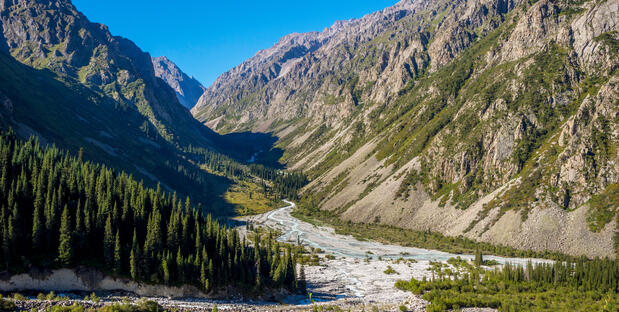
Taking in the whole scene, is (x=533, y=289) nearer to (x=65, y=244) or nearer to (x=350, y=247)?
(x=350, y=247)

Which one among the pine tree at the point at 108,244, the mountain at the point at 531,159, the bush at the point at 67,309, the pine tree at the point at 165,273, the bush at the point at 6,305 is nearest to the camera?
the bush at the point at 67,309

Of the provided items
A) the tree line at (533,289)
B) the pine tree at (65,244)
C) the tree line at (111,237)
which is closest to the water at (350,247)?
the tree line at (533,289)

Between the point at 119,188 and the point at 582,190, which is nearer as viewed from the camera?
the point at 119,188

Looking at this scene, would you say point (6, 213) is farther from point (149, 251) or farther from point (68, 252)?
point (149, 251)

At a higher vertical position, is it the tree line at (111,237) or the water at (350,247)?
the tree line at (111,237)

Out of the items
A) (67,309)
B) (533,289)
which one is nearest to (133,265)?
(67,309)

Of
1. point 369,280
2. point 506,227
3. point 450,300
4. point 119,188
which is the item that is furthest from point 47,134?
point 506,227

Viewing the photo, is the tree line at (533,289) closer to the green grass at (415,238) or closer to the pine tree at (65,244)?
the green grass at (415,238)

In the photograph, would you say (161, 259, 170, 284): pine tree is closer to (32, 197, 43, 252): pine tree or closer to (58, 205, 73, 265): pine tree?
(58, 205, 73, 265): pine tree
